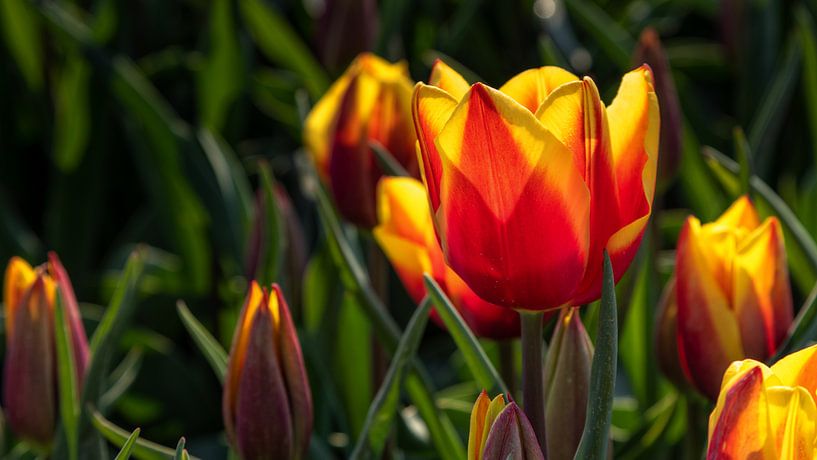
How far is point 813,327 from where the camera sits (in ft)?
2.20

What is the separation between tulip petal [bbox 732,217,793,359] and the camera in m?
0.65

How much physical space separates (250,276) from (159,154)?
0.41 meters

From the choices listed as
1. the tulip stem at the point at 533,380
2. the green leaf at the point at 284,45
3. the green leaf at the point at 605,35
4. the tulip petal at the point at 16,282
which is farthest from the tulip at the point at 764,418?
the green leaf at the point at 284,45

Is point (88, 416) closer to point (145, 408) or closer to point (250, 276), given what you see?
point (250, 276)

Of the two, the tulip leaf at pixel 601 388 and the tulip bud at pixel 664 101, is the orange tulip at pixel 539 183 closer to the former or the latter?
the tulip leaf at pixel 601 388

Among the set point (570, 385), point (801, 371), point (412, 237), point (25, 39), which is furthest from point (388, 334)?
point (25, 39)

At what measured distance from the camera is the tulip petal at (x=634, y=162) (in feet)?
1.74

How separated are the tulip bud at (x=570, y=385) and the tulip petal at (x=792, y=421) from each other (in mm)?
148

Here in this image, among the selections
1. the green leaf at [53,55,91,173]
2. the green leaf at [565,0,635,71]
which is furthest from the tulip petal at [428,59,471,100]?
the green leaf at [53,55,91,173]

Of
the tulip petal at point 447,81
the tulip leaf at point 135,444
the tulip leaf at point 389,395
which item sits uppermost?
the tulip petal at point 447,81

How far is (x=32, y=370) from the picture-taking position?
0.72m

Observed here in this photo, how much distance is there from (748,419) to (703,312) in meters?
0.20

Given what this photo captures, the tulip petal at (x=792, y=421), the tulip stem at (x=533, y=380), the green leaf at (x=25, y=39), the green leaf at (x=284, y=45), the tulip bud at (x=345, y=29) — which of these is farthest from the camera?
the green leaf at (x=25, y=39)

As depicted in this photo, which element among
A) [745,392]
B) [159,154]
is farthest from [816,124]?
[745,392]
